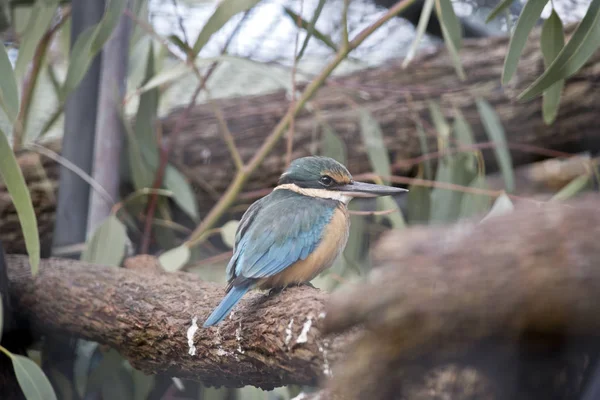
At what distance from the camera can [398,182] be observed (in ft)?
6.32

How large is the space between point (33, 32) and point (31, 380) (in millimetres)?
843

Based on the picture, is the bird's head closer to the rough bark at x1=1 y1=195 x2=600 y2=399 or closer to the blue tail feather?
the blue tail feather

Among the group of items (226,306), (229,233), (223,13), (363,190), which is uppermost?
(223,13)

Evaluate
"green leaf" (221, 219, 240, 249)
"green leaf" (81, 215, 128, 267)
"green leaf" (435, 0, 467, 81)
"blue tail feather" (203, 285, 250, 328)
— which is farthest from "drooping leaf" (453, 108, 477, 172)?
"blue tail feather" (203, 285, 250, 328)

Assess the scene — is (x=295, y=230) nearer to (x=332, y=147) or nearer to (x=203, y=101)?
(x=332, y=147)

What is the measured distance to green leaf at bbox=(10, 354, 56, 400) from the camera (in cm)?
122

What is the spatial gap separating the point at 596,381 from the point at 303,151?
159 cm

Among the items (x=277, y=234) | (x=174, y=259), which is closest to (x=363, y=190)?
(x=277, y=234)

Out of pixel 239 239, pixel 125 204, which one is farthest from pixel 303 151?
pixel 239 239

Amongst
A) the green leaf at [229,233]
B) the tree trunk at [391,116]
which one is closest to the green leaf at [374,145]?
the tree trunk at [391,116]

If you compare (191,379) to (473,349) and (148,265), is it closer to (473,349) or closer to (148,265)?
(148,265)

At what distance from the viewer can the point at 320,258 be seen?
1.08m

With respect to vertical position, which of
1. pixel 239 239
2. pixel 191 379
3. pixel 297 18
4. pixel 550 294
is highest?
pixel 297 18

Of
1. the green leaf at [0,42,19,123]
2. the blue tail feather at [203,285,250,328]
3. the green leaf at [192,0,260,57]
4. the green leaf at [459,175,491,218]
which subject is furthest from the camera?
the green leaf at [459,175,491,218]
